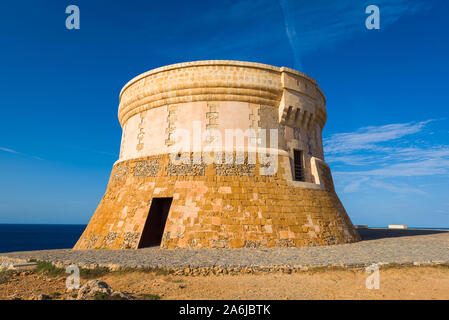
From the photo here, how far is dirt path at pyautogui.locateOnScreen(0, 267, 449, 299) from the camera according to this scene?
596 cm

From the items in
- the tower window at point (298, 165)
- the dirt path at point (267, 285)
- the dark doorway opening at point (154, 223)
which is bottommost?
the dirt path at point (267, 285)

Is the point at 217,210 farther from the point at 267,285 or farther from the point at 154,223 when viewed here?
the point at 267,285

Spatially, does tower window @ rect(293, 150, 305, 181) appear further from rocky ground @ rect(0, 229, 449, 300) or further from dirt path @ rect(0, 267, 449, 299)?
dirt path @ rect(0, 267, 449, 299)

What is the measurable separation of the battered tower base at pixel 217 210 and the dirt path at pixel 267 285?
12.6 feet

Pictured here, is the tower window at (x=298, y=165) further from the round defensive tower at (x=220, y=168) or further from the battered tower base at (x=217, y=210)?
the battered tower base at (x=217, y=210)

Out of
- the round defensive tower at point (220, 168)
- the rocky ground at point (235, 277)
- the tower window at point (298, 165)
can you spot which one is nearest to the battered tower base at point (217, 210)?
the round defensive tower at point (220, 168)

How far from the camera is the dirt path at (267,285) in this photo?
596cm

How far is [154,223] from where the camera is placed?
1362 cm

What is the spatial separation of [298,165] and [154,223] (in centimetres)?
897

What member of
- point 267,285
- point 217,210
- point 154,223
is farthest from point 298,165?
point 267,285

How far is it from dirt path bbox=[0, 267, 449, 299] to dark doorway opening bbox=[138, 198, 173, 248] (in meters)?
4.86
